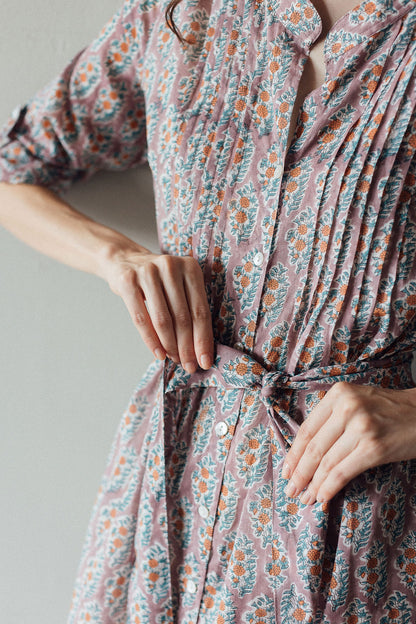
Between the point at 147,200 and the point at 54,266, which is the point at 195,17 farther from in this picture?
the point at 54,266

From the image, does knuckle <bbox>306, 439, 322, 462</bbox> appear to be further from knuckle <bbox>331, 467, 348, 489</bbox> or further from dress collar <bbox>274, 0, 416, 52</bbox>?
dress collar <bbox>274, 0, 416, 52</bbox>

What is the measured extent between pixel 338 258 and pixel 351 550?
0.34 metres

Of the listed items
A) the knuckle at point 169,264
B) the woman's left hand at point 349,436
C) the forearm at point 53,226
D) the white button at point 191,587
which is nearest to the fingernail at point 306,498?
the woman's left hand at point 349,436

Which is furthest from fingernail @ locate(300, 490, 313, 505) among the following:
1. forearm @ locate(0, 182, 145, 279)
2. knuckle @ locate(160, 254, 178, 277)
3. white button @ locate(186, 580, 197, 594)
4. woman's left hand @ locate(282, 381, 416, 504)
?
forearm @ locate(0, 182, 145, 279)

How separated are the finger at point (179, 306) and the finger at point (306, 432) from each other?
17cm

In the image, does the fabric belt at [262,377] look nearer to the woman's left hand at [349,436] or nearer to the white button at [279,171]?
the woman's left hand at [349,436]

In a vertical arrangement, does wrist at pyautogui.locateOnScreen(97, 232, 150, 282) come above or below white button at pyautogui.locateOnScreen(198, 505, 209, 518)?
above

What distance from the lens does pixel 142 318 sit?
2.59ft

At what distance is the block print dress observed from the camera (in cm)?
72

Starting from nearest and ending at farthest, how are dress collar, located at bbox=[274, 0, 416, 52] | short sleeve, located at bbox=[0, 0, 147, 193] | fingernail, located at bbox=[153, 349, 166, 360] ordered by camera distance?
dress collar, located at bbox=[274, 0, 416, 52], fingernail, located at bbox=[153, 349, 166, 360], short sleeve, located at bbox=[0, 0, 147, 193]

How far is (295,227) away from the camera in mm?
750

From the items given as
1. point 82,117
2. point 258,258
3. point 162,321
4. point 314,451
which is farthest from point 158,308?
point 82,117

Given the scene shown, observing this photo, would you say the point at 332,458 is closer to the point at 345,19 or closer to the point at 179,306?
the point at 179,306

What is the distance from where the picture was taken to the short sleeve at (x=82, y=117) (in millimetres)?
917
